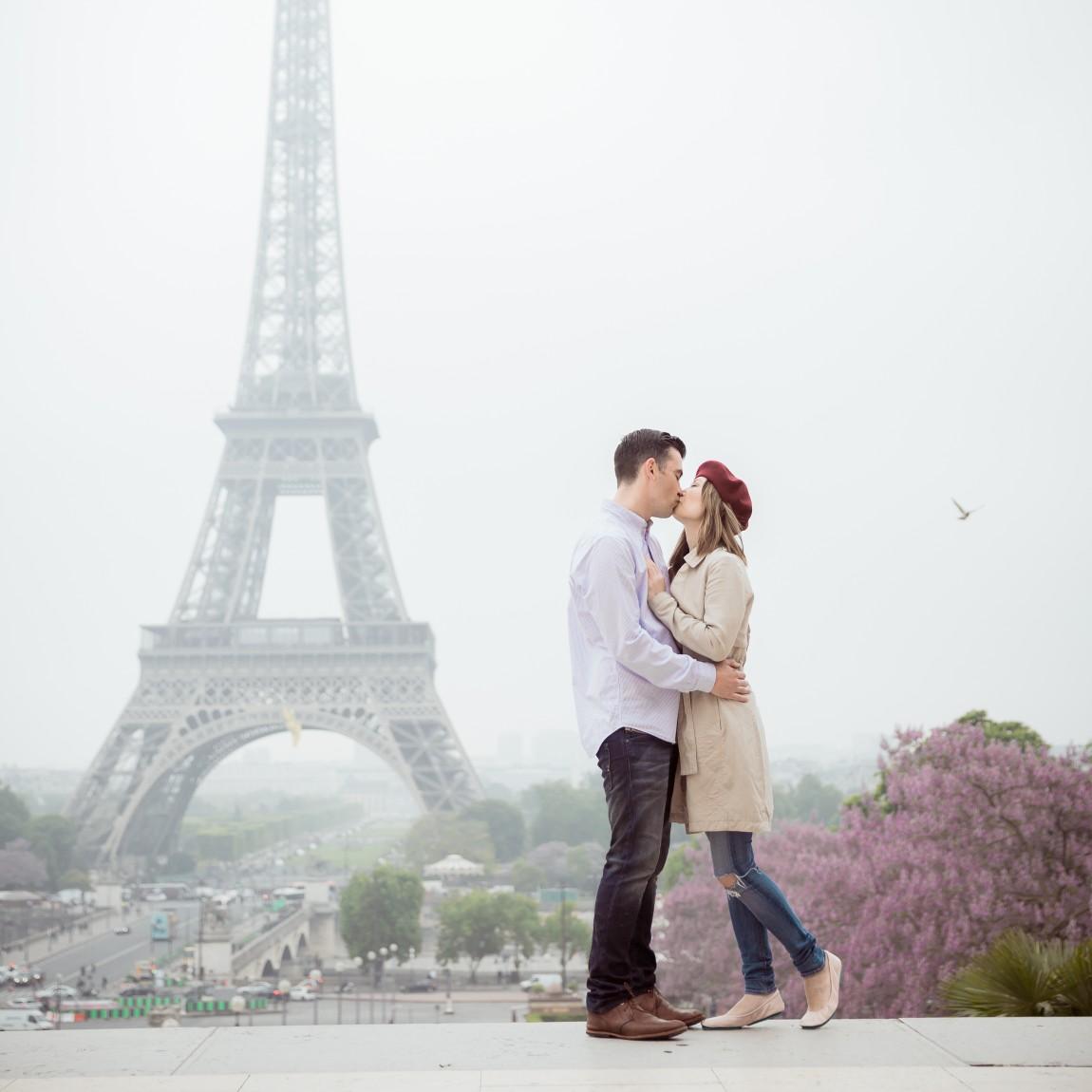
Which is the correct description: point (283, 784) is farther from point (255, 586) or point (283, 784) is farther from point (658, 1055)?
point (658, 1055)

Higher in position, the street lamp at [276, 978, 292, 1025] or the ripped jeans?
the ripped jeans

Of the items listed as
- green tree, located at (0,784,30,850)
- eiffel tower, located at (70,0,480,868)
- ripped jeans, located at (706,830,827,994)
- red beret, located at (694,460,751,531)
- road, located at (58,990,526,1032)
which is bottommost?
road, located at (58,990,526,1032)

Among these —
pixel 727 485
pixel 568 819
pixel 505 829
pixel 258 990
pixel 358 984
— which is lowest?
pixel 358 984

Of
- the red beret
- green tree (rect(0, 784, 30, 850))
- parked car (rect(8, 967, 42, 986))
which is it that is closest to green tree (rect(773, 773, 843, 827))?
parked car (rect(8, 967, 42, 986))

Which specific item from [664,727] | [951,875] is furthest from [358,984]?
[664,727]

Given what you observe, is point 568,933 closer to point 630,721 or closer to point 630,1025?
point 630,1025

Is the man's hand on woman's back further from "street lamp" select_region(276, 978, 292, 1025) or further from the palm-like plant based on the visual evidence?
"street lamp" select_region(276, 978, 292, 1025)

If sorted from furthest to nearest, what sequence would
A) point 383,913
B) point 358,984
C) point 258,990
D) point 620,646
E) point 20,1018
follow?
point 383,913 → point 358,984 → point 258,990 → point 20,1018 → point 620,646

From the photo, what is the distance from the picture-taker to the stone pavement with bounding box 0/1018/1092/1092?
3354 millimetres

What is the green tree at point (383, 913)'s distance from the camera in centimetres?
3106

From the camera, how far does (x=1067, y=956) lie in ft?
15.0

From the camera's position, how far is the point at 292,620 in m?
36.6

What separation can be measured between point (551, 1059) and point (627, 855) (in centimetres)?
58

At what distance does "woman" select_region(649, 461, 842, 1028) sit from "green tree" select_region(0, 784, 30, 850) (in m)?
35.6
